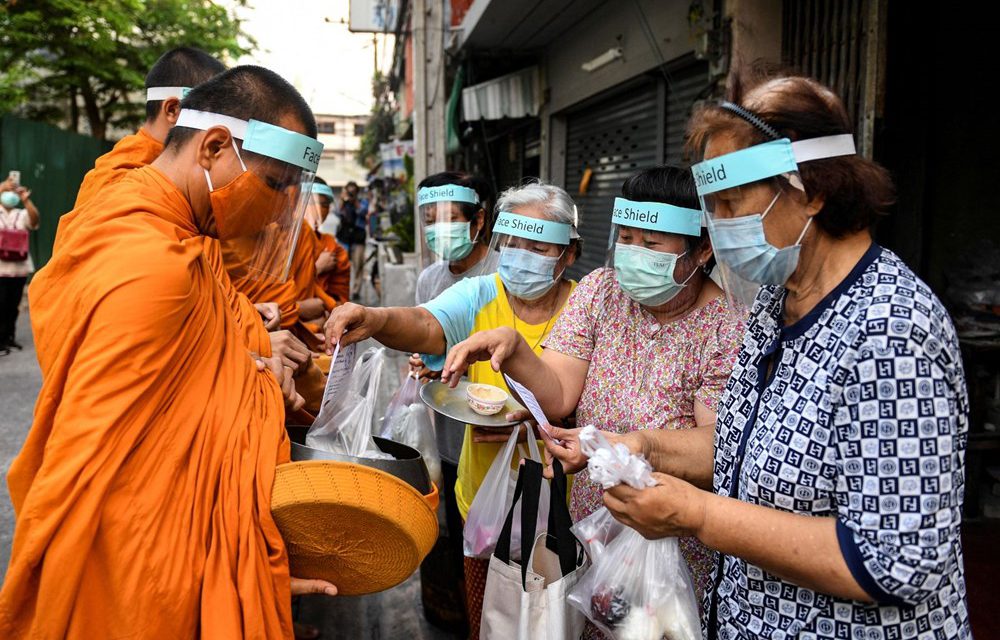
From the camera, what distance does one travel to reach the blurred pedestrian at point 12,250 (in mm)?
7648

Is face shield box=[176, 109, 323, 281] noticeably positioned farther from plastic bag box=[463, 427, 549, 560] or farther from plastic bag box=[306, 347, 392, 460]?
plastic bag box=[463, 427, 549, 560]

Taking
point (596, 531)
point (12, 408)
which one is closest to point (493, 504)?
point (596, 531)

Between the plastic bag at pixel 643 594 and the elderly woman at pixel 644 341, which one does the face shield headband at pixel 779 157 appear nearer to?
the elderly woman at pixel 644 341

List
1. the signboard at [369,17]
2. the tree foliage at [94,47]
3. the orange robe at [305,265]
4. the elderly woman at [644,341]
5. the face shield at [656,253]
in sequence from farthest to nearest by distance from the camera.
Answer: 1. the tree foliage at [94,47]
2. the signboard at [369,17]
3. the orange robe at [305,265]
4. the face shield at [656,253]
5. the elderly woman at [644,341]

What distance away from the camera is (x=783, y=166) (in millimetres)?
1351

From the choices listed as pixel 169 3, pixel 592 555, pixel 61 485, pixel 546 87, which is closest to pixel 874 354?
→ pixel 592 555

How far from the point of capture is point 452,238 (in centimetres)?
398

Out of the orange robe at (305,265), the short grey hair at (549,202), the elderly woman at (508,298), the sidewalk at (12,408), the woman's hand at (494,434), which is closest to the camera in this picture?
the woman's hand at (494,434)

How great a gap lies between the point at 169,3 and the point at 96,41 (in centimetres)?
265

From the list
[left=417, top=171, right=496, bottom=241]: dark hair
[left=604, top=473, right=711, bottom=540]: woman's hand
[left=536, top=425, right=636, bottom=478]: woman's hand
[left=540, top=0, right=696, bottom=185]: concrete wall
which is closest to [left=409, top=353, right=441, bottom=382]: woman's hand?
[left=536, top=425, right=636, bottom=478]: woman's hand

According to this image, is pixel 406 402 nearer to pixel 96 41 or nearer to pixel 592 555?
pixel 592 555

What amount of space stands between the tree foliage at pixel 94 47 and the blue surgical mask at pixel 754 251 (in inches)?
659

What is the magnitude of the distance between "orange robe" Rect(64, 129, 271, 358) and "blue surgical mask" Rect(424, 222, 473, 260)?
5.55ft

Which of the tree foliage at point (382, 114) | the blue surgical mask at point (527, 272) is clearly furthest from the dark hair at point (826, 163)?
the tree foliage at point (382, 114)
